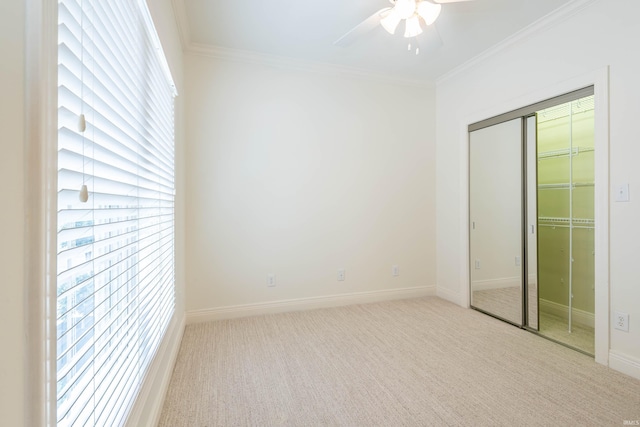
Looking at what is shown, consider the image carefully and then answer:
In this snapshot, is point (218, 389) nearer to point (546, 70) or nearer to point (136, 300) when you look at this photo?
point (136, 300)

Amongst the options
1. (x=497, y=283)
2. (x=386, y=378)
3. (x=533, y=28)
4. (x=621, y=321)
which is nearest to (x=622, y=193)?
(x=621, y=321)

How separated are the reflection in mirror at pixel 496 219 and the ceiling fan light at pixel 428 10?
4.82 feet

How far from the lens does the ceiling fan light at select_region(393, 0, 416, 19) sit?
188 centimetres


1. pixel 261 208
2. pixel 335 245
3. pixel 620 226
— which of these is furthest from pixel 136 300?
pixel 620 226

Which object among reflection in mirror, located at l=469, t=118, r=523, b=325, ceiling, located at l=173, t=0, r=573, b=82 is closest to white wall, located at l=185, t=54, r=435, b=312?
ceiling, located at l=173, t=0, r=573, b=82

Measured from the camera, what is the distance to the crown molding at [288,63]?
285 centimetres

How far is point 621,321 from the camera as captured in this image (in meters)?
2.01

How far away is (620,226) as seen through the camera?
2014mm

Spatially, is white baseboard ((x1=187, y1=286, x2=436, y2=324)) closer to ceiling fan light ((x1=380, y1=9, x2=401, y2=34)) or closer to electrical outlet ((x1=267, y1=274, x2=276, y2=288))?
electrical outlet ((x1=267, y1=274, x2=276, y2=288))

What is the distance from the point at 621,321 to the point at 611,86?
1609 mm

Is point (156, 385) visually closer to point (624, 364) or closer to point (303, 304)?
point (303, 304)

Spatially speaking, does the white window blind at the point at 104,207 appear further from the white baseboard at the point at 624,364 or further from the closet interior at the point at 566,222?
the closet interior at the point at 566,222

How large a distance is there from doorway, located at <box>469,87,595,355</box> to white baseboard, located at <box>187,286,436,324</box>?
2.33ft

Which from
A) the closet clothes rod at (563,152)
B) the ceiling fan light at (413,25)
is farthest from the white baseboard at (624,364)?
the ceiling fan light at (413,25)
